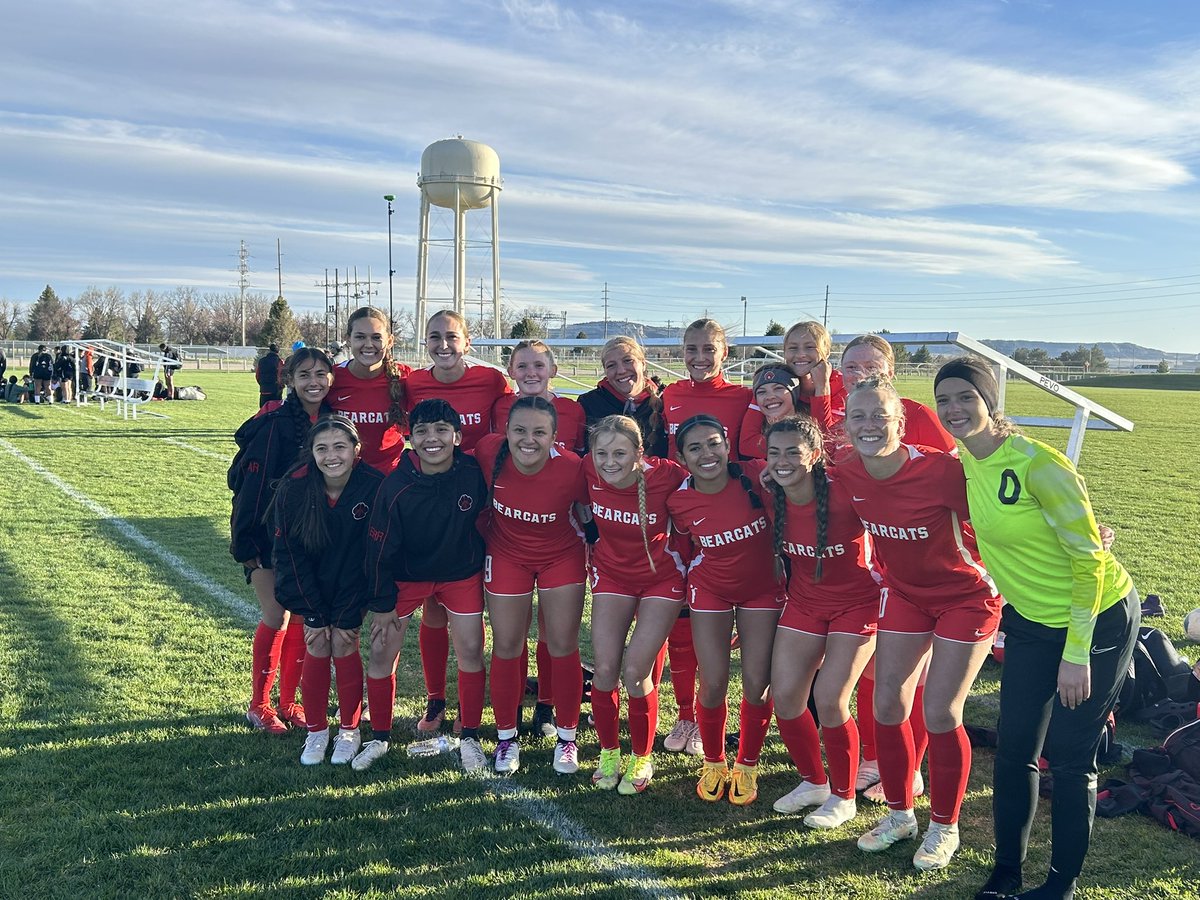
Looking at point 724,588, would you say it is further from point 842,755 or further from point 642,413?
point 642,413

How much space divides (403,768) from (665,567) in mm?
1455

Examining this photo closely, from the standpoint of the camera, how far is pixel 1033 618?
2707 mm

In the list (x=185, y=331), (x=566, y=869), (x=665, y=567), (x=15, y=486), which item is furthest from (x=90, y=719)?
(x=185, y=331)

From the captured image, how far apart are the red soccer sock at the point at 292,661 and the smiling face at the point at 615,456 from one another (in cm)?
178

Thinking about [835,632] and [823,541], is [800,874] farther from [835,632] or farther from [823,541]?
[823,541]

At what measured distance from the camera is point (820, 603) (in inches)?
A: 131

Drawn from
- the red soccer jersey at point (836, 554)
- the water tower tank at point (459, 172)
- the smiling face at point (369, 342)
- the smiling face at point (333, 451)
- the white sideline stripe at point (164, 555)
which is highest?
the water tower tank at point (459, 172)

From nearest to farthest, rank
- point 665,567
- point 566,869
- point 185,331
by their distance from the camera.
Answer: point 566,869 → point 665,567 → point 185,331

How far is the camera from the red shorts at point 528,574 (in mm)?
3736

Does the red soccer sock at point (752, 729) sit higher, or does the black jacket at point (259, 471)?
the black jacket at point (259, 471)

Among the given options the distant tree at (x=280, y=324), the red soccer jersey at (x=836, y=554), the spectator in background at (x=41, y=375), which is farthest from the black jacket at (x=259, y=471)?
the distant tree at (x=280, y=324)

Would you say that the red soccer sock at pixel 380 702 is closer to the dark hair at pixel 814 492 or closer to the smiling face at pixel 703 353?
the dark hair at pixel 814 492

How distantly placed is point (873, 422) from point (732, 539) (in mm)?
776

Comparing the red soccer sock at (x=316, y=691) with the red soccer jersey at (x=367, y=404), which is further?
the red soccer jersey at (x=367, y=404)
